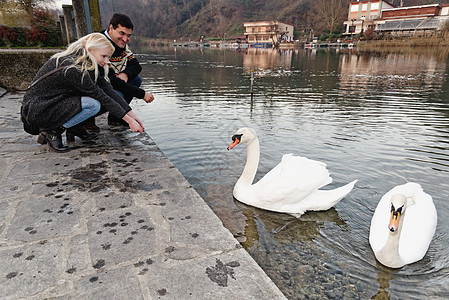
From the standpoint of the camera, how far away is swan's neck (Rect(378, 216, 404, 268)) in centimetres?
320

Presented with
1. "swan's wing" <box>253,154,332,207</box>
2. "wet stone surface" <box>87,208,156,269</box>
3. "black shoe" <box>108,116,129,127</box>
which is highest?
"black shoe" <box>108,116,129,127</box>

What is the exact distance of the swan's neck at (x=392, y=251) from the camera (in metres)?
3.20

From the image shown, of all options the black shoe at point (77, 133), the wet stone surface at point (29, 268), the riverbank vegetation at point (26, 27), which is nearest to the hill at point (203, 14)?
the riverbank vegetation at point (26, 27)

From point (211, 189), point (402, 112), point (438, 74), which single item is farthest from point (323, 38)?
point (211, 189)

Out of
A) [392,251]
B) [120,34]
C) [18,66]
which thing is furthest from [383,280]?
[18,66]

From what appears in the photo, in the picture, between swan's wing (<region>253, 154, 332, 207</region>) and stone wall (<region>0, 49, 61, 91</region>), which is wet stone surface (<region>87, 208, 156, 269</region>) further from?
stone wall (<region>0, 49, 61, 91</region>)

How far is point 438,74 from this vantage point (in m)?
20.9

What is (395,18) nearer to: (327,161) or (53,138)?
(327,161)

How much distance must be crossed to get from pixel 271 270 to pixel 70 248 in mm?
1996

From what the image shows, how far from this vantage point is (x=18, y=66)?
30.6ft

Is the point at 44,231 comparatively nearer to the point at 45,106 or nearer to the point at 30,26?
the point at 45,106

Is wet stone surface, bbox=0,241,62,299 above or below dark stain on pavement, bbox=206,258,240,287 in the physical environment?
above

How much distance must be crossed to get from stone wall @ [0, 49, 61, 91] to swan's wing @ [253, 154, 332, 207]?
8975 mm

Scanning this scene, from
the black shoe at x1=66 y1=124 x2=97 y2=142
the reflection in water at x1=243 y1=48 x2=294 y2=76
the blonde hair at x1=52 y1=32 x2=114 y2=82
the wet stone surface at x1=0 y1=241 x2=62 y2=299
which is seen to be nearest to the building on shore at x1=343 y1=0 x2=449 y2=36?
the reflection in water at x1=243 y1=48 x2=294 y2=76
